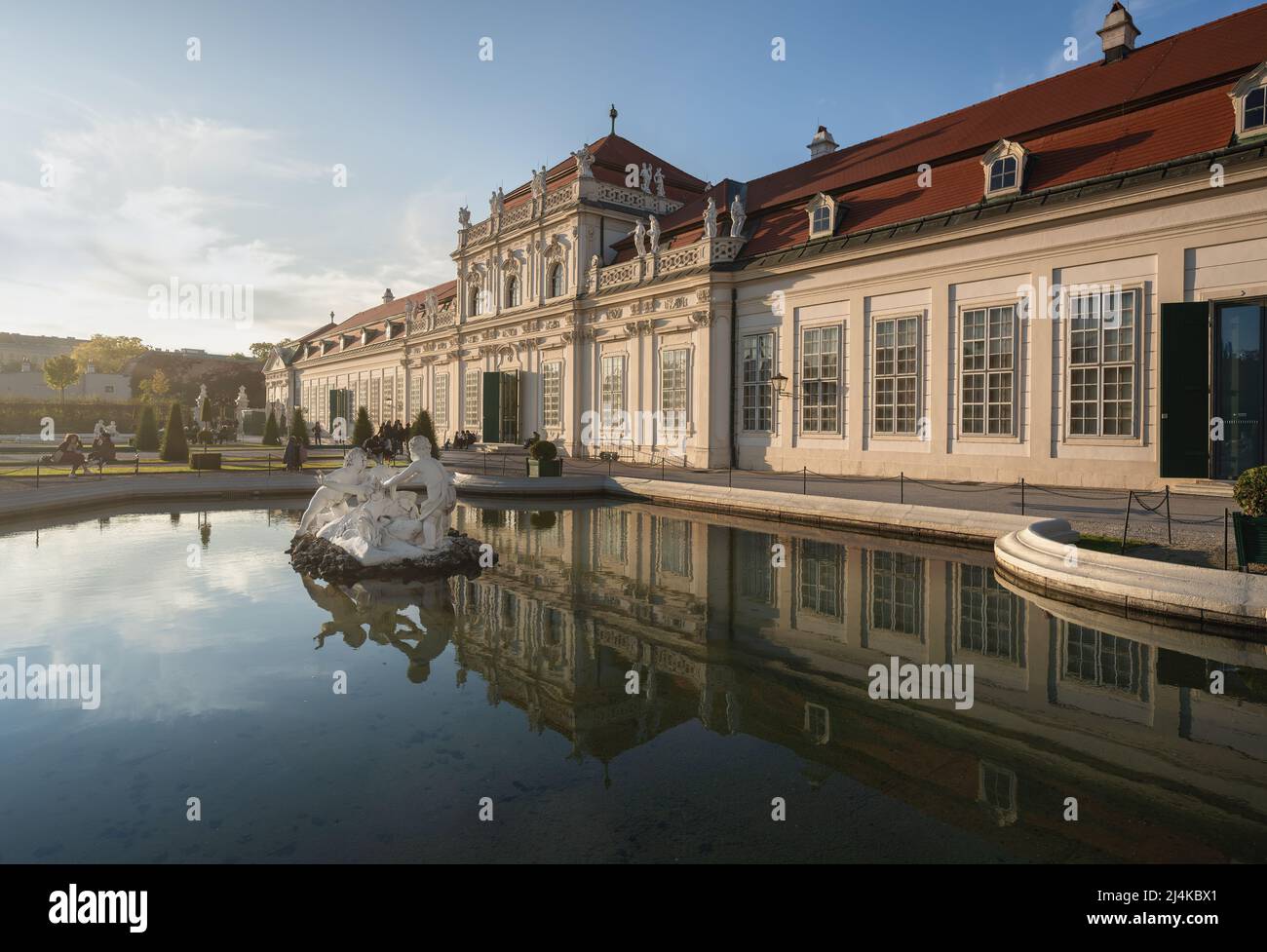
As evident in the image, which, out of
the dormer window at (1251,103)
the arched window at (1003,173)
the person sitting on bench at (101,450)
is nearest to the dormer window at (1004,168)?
the arched window at (1003,173)

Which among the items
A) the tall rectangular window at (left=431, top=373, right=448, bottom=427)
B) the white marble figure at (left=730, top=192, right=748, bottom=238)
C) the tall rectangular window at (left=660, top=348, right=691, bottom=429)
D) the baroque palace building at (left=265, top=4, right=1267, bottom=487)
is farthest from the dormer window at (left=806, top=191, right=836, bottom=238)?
the tall rectangular window at (left=431, top=373, right=448, bottom=427)

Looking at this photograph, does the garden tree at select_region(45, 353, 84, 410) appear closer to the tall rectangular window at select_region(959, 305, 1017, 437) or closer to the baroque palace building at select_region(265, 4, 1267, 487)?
the baroque palace building at select_region(265, 4, 1267, 487)

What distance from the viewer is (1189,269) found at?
55.1 ft

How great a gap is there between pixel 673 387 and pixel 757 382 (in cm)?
393

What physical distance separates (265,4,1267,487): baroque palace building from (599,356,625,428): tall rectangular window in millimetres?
131

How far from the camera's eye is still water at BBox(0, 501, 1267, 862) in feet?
13.4

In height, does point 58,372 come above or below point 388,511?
above

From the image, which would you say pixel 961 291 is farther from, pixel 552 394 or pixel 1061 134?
pixel 552 394

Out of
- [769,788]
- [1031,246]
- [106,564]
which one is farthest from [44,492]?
[1031,246]

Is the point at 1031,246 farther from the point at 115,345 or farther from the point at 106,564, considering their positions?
the point at 115,345

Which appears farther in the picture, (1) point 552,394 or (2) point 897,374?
(1) point 552,394

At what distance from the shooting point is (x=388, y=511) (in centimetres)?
1190

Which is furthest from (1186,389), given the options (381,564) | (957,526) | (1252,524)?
(381,564)

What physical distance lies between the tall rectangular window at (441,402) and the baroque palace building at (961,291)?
1176cm
